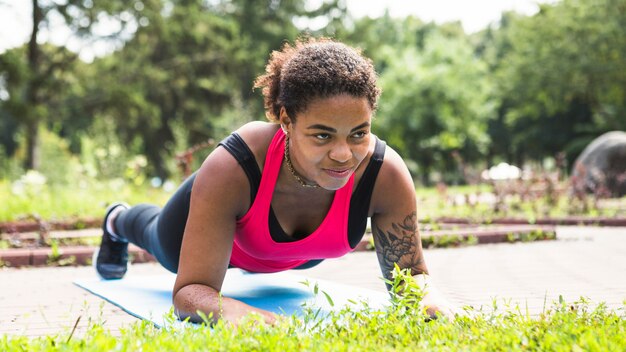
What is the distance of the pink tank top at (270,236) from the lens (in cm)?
326

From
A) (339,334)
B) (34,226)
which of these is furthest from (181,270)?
(34,226)

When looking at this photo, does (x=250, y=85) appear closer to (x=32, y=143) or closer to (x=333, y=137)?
(x=32, y=143)

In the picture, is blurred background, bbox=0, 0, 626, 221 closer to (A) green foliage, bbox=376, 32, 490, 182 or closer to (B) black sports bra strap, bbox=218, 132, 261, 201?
(A) green foliage, bbox=376, 32, 490, 182

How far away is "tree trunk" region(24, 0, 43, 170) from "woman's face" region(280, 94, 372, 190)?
17.6 m

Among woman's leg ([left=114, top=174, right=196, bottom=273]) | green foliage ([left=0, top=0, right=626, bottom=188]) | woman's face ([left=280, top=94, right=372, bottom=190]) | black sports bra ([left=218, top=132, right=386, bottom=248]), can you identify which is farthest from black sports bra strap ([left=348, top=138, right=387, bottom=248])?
green foliage ([left=0, top=0, right=626, bottom=188])

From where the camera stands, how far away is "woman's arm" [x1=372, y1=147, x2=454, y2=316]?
335 cm

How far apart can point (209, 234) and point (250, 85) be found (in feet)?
95.0

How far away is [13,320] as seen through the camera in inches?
138

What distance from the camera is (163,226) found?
12.9 feet

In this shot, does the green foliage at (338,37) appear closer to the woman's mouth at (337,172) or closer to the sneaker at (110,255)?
the sneaker at (110,255)

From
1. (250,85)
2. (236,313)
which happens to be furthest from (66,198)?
(250,85)

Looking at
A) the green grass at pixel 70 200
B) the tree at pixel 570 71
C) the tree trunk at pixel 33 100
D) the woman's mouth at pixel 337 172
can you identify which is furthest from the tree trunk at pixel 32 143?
the tree at pixel 570 71

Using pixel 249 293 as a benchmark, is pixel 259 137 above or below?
above

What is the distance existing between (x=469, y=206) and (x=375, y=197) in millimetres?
7701
